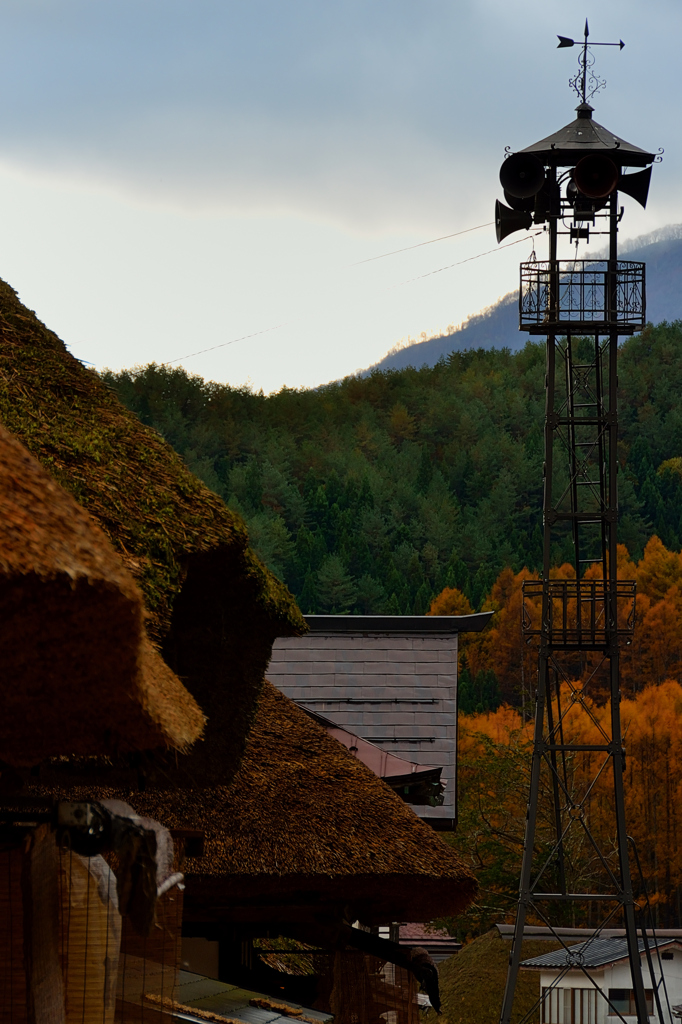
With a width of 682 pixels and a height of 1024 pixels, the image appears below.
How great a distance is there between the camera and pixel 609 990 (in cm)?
2577

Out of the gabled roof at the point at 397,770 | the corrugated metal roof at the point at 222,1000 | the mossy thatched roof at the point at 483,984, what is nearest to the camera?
the corrugated metal roof at the point at 222,1000

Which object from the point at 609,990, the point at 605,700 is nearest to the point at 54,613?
the point at 609,990

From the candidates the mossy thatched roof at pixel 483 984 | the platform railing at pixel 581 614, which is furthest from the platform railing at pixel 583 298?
the mossy thatched roof at pixel 483 984

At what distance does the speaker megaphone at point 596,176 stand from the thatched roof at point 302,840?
28.3 feet

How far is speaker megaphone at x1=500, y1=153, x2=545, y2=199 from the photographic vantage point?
16.6 metres

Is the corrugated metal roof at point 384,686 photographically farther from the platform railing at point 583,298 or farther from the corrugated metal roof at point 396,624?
the platform railing at point 583,298

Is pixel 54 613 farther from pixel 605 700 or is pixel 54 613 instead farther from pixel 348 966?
pixel 605 700

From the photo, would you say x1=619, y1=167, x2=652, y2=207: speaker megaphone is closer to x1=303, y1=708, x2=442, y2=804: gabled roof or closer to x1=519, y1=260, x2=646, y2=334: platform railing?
x1=519, y1=260, x2=646, y2=334: platform railing

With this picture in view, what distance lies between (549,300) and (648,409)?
73.2m

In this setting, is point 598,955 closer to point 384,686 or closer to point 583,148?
point 384,686

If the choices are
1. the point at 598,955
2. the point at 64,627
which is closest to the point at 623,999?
the point at 598,955

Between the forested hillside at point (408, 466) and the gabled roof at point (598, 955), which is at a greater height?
the forested hillside at point (408, 466)

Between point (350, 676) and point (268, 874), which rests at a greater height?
point (350, 676)

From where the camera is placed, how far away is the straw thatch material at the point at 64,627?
301 cm
